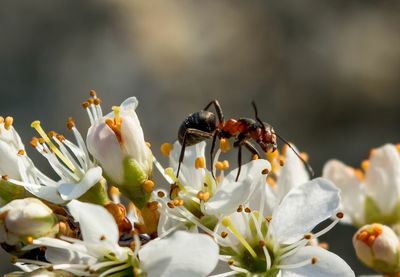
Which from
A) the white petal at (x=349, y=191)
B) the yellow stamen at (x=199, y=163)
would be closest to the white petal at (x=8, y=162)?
the yellow stamen at (x=199, y=163)

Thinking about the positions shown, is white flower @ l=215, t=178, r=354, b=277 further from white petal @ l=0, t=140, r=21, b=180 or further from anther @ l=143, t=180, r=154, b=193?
white petal @ l=0, t=140, r=21, b=180

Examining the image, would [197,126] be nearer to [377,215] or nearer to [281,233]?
[281,233]

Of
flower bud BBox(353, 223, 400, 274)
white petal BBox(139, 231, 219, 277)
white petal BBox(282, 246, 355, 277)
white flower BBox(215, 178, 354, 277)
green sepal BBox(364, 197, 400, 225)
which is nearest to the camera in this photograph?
white petal BBox(139, 231, 219, 277)

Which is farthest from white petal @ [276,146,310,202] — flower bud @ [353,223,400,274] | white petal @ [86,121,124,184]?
white petal @ [86,121,124,184]

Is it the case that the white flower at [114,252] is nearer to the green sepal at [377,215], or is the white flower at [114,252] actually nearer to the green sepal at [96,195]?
the green sepal at [96,195]

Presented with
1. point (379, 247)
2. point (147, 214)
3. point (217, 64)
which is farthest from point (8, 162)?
point (217, 64)

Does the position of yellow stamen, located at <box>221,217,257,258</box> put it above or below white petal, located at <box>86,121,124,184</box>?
below

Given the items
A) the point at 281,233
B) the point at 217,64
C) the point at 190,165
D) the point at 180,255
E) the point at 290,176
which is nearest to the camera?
the point at 180,255

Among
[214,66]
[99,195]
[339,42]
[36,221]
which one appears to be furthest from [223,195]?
[339,42]
